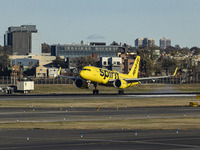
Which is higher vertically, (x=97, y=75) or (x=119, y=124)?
(x=97, y=75)

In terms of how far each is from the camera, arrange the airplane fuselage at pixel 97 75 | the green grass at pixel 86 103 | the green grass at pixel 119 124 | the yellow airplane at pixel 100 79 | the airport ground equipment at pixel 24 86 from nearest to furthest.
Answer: the green grass at pixel 119 124
the green grass at pixel 86 103
the airplane fuselage at pixel 97 75
the yellow airplane at pixel 100 79
the airport ground equipment at pixel 24 86

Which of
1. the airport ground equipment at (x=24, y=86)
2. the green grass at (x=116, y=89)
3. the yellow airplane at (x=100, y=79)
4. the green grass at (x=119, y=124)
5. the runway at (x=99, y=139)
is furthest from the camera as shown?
the green grass at (x=116, y=89)

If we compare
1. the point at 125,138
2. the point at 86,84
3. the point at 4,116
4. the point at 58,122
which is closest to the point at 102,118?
the point at 58,122

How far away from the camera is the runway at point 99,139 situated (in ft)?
99.2

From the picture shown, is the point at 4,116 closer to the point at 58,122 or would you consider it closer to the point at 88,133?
the point at 58,122

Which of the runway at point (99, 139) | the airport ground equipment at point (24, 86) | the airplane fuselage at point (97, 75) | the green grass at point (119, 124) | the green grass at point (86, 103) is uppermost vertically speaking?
the airplane fuselage at point (97, 75)

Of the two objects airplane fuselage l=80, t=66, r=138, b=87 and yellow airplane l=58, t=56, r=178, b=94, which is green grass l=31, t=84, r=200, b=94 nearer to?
yellow airplane l=58, t=56, r=178, b=94

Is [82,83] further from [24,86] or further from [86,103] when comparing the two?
[24,86]

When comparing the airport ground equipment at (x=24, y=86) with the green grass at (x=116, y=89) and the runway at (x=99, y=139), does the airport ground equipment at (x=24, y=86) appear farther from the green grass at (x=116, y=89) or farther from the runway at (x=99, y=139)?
the runway at (x=99, y=139)

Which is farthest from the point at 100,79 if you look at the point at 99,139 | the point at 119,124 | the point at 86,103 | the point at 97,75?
the point at 99,139

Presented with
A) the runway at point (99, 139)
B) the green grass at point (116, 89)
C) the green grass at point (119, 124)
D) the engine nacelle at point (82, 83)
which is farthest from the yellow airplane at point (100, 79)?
the runway at point (99, 139)

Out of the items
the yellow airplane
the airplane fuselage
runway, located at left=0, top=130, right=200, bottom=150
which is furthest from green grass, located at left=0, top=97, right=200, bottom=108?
runway, located at left=0, top=130, right=200, bottom=150

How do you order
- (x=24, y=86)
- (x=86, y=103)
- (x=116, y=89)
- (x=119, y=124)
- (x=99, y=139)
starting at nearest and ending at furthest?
1. (x=99, y=139)
2. (x=119, y=124)
3. (x=86, y=103)
4. (x=24, y=86)
5. (x=116, y=89)

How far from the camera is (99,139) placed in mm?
33906
